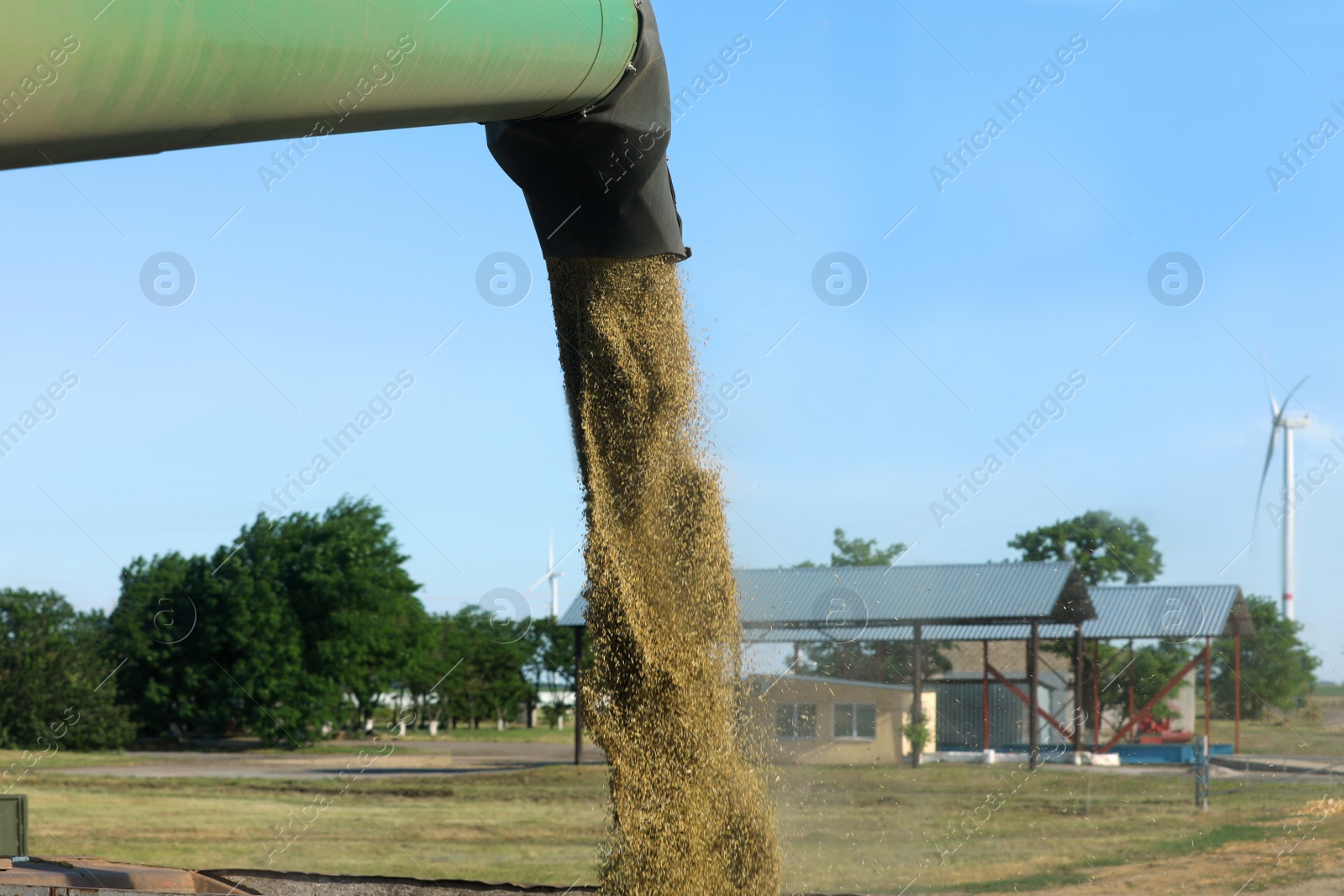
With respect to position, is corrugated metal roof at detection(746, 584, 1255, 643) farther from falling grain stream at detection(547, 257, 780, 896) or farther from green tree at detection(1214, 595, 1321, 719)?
falling grain stream at detection(547, 257, 780, 896)

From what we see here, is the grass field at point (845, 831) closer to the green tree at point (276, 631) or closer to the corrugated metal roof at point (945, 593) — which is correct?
the corrugated metal roof at point (945, 593)

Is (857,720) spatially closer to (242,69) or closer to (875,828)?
(875,828)

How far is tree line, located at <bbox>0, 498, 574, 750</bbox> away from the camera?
1009 inches

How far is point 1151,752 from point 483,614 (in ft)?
81.0

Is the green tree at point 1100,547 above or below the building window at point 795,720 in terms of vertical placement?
above

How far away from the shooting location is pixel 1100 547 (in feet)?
59.0

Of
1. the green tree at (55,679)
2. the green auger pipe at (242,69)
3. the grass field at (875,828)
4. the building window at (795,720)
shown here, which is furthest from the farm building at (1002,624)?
the green tree at (55,679)

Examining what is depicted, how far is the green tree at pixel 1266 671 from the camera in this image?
13.2 meters

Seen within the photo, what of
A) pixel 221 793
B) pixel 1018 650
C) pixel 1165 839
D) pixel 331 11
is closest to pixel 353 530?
pixel 221 793

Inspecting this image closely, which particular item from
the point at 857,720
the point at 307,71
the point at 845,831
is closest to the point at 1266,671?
the point at 857,720

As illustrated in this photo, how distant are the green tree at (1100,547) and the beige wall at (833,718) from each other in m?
5.96

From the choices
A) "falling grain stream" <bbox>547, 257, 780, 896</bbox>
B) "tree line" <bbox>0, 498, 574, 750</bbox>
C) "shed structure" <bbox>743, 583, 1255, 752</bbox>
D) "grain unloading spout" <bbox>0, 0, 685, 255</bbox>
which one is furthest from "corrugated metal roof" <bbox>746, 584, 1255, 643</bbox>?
"tree line" <bbox>0, 498, 574, 750</bbox>

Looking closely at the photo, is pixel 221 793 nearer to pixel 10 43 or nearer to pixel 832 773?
pixel 832 773

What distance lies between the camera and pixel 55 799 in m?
16.6
